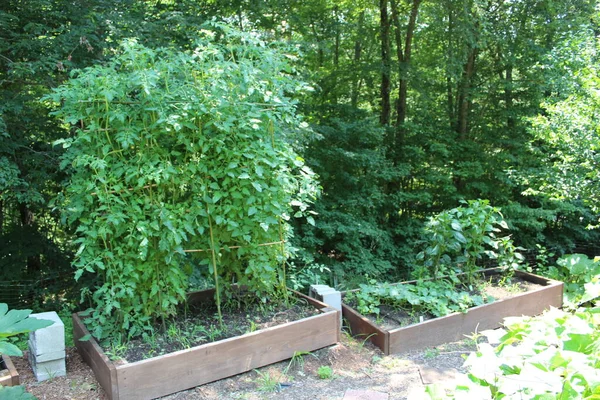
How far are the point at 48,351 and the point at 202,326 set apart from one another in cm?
100

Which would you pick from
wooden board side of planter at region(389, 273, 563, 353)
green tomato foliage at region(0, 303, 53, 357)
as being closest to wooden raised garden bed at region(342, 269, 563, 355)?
wooden board side of planter at region(389, 273, 563, 353)

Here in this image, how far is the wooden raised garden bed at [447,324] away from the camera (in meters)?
3.73

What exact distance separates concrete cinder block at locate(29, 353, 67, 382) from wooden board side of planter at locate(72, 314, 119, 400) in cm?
17

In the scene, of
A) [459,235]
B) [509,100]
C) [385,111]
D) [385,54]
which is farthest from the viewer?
[385,111]

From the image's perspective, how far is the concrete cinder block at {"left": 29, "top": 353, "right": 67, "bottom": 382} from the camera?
10.1 ft

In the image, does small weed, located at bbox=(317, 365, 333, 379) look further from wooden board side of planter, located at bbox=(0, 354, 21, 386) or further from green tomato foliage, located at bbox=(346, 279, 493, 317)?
wooden board side of planter, located at bbox=(0, 354, 21, 386)

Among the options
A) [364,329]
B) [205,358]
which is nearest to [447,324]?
[364,329]

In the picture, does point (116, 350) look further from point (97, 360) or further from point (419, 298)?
point (419, 298)

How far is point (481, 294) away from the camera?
458 centimetres

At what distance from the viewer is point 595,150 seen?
203 inches

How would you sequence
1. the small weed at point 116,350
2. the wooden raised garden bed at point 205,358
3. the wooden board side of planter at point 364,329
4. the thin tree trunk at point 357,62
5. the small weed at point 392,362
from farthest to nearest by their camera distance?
the thin tree trunk at point 357,62 < the wooden board side of planter at point 364,329 < the small weed at point 392,362 < the small weed at point 116,350 < the wooden raised garden bed at point 205,358

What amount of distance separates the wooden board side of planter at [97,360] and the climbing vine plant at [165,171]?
0.12m

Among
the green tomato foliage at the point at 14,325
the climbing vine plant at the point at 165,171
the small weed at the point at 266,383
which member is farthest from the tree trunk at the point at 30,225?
the green tomato foliage at the point at 14,325

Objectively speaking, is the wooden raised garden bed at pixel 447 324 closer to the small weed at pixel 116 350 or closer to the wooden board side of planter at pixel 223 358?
the wooden board side of planter at pixel 223 358
